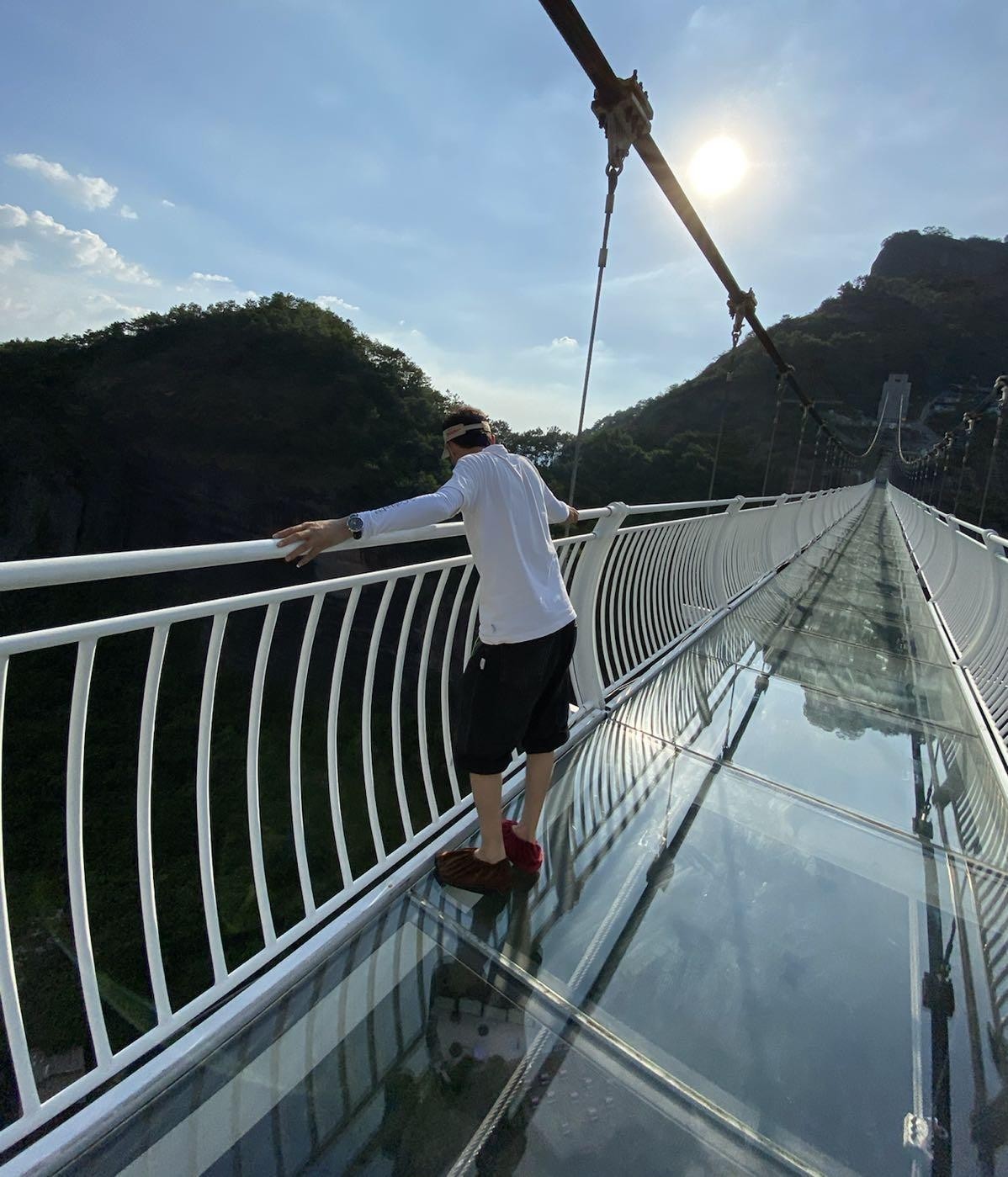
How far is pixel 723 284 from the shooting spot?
677cm

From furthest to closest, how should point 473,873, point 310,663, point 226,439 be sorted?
point 226,439, point 310,663, point 473,873

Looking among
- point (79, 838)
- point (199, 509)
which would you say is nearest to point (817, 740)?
point (79, 838)

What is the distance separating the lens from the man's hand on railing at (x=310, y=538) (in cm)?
128

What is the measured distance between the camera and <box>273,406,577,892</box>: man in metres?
1.61

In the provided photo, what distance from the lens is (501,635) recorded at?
1.65 m

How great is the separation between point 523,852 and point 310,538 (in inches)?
42.8

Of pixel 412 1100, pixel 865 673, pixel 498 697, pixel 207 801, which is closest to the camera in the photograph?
pixel 412 1100

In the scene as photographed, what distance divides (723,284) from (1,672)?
23.6ft

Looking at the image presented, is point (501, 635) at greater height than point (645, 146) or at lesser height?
lesser

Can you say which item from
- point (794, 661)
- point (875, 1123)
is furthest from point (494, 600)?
point (794, 661)

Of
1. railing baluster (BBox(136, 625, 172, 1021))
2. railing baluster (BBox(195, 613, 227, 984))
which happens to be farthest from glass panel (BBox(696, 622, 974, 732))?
railing baluster (BBox(136, 625, 172, 1021))

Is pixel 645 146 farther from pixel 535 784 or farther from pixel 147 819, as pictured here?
pixel 147 819

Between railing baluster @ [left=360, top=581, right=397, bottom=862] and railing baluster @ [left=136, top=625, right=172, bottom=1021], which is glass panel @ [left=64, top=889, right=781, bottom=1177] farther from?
railing baluster @ [left=360, top=581, right=397, bottom=862]

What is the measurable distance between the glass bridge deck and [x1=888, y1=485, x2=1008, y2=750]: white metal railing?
1171 millimetres
